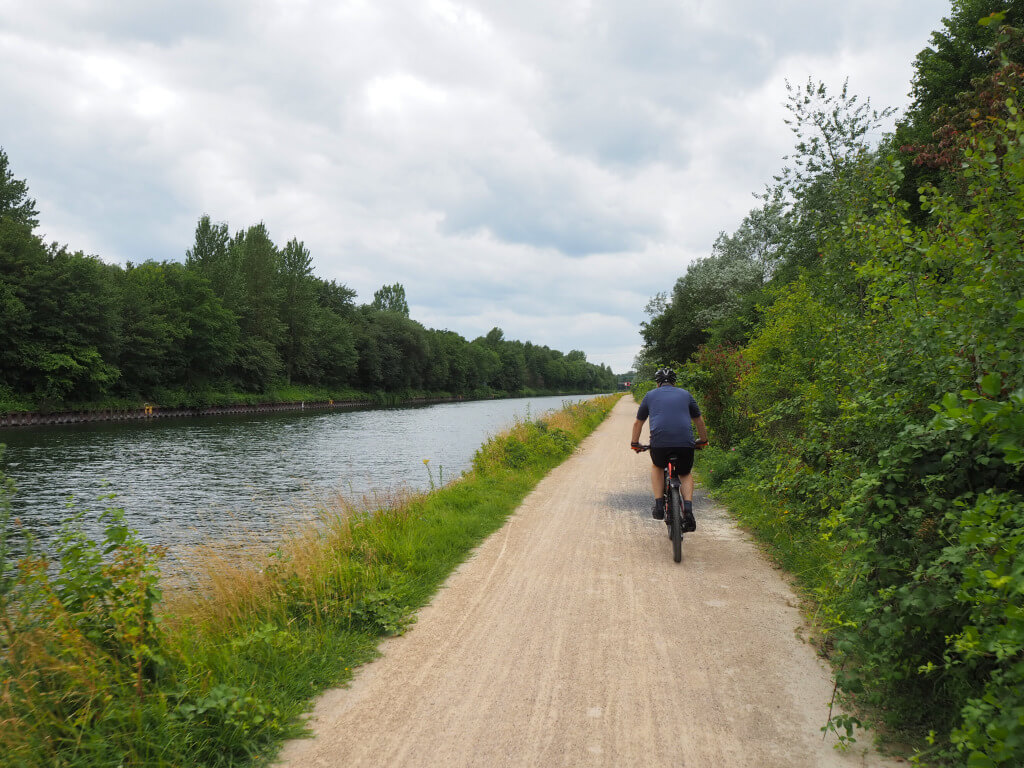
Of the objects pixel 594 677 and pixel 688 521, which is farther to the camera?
pixel 688 521

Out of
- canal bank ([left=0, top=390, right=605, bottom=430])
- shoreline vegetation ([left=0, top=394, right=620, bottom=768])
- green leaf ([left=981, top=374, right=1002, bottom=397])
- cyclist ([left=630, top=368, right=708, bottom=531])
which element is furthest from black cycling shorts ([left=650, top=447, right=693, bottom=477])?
canal bank ([left=0, top=390, right=605, bottom=430])

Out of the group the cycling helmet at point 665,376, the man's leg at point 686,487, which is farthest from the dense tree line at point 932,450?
the cycling helmet at point 665,376

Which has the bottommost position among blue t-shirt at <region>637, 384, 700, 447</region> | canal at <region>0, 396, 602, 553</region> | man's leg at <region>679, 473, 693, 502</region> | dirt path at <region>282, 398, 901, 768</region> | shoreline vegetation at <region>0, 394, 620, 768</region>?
canal at <region>0, 396, 602, 553</region>

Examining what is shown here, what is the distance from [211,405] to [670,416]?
5570 cm

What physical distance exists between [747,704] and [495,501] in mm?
6107

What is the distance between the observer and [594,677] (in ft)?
11.8

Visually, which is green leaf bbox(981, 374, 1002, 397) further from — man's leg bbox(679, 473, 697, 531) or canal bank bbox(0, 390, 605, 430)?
canal bank bbox(0, 390, 605, 430)

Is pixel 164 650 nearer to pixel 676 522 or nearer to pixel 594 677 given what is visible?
pixel 594 677

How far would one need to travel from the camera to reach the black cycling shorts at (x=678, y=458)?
621cm

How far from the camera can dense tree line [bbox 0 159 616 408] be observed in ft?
128

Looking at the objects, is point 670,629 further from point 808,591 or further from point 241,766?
point 241,766

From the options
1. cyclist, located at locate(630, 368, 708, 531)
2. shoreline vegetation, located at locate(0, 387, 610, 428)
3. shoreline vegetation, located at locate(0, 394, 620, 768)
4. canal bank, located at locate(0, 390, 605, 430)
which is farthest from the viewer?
shoreline vegetation, located at locate(0, 387, 610, 428)

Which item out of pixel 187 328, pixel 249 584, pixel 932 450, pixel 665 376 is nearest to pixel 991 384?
pixel 932 450

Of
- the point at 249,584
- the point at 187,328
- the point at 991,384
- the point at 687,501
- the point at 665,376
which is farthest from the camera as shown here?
the point at 187,328
